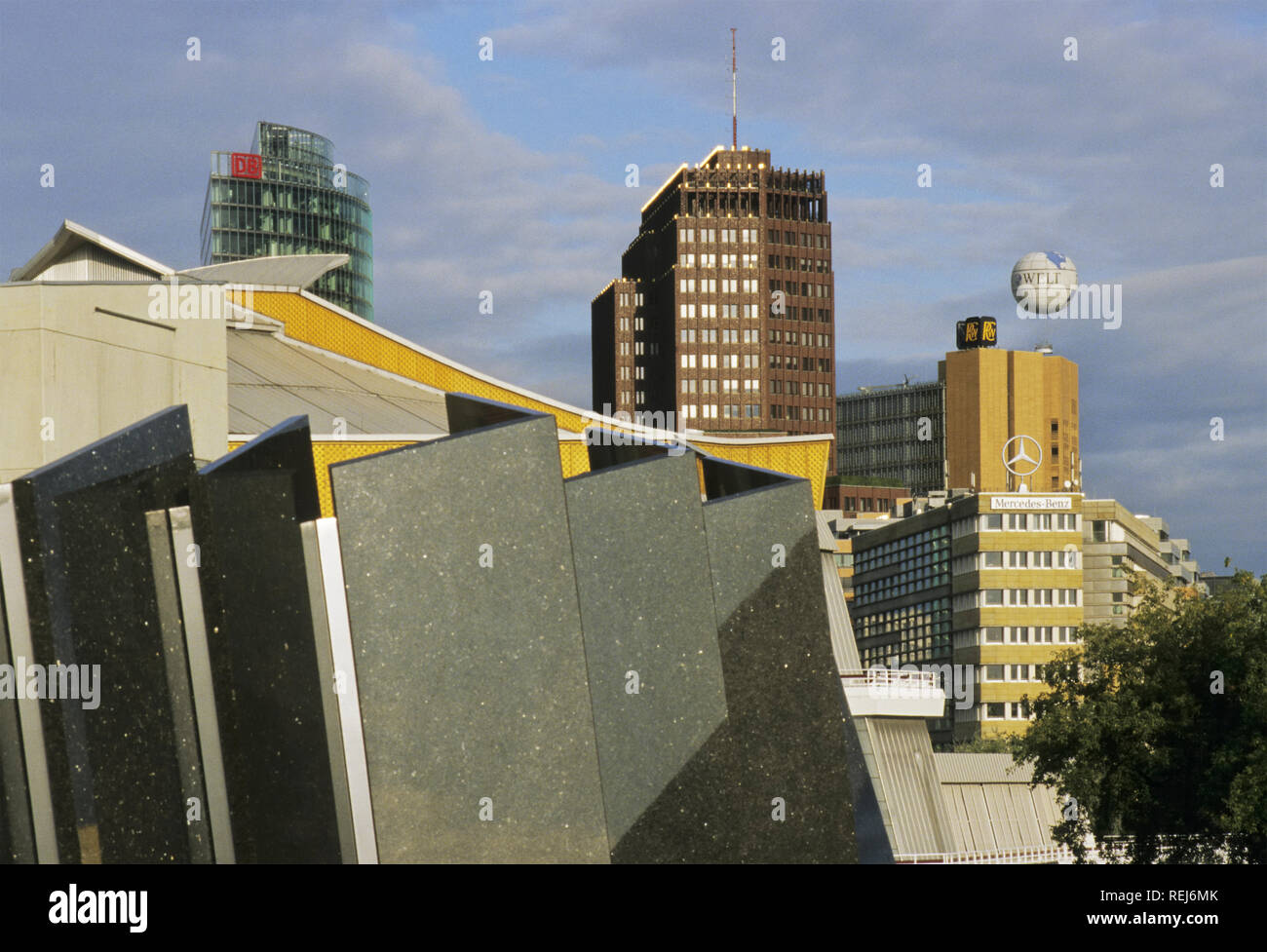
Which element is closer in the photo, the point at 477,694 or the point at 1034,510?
the point at 477,694

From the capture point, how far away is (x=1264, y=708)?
118ft

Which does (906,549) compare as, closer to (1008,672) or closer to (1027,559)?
(1027,559)

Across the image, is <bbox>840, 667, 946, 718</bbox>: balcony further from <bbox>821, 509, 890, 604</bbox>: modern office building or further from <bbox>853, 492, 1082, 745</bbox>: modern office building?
<bbox>821, 509, 890, 604</bbox>: modern office building

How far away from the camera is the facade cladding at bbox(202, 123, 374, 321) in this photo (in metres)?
174

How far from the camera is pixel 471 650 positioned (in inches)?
549

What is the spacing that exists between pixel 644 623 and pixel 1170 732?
2829cm

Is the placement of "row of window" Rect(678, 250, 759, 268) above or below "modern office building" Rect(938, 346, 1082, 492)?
above

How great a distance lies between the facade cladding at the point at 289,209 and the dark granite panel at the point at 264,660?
6209 inches

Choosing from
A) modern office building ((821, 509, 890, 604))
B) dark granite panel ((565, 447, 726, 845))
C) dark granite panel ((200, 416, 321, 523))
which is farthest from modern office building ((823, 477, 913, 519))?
dark granite panel ((200, 416, 321, 523))

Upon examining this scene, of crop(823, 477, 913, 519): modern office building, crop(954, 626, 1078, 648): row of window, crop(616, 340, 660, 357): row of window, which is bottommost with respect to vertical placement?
crop(954, 626, 1078, 648): row of window
